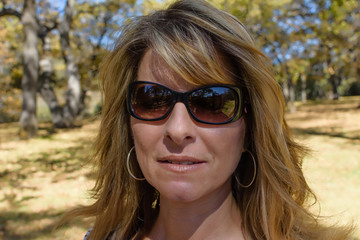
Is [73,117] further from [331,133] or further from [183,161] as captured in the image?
[183,161]

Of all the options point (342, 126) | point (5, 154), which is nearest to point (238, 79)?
point (5, 154)

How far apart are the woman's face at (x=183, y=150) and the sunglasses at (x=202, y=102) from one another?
0.02 meters

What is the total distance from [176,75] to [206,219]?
2.22 feet

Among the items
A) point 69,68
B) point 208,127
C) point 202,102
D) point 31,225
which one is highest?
point 69,68

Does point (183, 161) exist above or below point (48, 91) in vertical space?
below

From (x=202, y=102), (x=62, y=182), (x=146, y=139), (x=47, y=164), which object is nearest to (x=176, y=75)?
(x=202, y=102)

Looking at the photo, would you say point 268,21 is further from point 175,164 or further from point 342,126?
point 175,164

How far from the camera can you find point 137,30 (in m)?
1.63

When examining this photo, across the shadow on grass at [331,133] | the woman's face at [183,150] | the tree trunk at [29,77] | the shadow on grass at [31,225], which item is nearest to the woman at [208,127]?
the woman's face at [183,150]

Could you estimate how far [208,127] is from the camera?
1.40m

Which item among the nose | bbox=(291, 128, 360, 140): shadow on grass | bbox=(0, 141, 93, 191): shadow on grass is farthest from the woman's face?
bbox=(291, 128, 360, 140): shadow on grass

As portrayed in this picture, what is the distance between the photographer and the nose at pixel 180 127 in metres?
1.35

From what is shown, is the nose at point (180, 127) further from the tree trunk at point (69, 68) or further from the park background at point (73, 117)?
the tree trunk at point (69, 68)

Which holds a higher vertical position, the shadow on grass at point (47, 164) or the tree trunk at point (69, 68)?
the tree trunk at point (69, 68)
